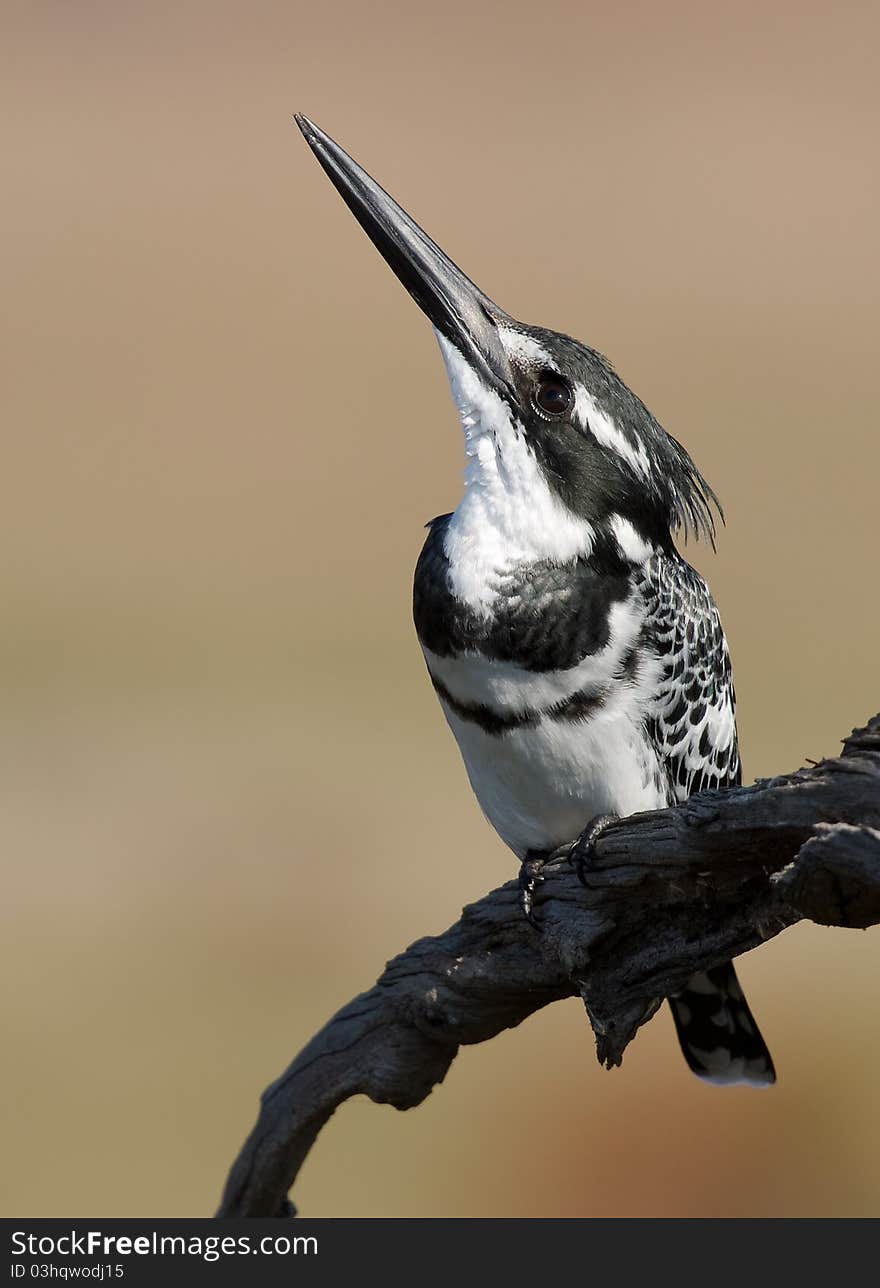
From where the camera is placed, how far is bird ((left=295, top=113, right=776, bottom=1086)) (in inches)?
126

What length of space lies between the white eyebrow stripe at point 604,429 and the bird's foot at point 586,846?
2.54 feet

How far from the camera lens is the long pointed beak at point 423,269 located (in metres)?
3.41

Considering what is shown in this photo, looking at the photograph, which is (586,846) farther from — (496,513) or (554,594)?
(496,513)

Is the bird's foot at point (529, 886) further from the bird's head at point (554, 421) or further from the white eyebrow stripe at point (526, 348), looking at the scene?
A: the white eyebrow stripe at point (526, 348)

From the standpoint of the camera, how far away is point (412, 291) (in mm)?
3588

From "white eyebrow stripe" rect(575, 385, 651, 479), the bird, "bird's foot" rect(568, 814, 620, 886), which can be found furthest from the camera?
"white eyebrow stripe" rect(575, 385, 651, 479)

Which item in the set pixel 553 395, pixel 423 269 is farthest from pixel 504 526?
pixel 423 269

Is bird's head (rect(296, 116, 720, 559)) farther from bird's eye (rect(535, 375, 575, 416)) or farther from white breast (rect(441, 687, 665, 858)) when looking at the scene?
white breast (rect(441, 687, 665, 858))

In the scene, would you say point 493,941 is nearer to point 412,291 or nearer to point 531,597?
point 531,597

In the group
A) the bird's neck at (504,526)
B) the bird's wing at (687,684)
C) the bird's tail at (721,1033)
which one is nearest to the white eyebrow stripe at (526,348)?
the bird's neck at (504,526)

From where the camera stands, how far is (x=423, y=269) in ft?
11.7

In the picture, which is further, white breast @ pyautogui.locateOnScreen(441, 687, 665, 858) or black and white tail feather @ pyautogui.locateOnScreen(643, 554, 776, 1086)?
black and white tail feather @ pyautogui.locateOnScreen(643, 554, 776, 1086)

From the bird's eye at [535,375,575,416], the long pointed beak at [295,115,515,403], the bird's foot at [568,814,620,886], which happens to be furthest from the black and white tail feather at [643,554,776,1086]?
the long pointed beak at [295,115,515,403]
